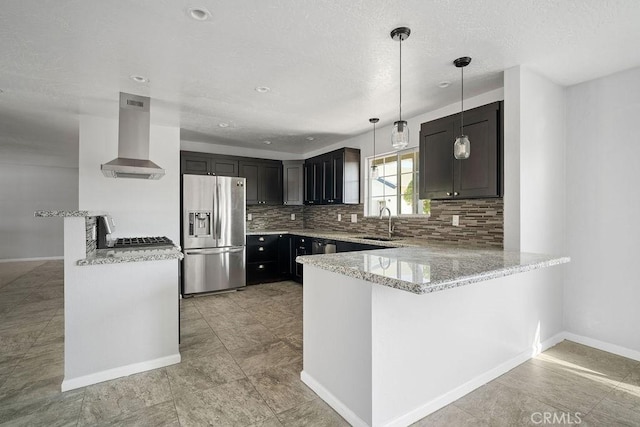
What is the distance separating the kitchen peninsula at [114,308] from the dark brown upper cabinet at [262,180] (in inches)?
115

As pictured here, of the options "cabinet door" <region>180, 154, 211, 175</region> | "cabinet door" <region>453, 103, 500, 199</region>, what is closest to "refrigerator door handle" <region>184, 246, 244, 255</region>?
"cabinet door" <region>180, 154, 211, 175</region>

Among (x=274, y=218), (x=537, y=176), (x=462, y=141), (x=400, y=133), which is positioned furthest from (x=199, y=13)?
(x=274, y=218)

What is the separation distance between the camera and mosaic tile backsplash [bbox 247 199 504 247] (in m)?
3.15

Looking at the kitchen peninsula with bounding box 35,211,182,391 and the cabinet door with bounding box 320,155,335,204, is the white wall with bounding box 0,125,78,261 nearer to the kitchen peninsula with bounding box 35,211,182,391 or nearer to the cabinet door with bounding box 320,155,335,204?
the cabinet door with bounding box 320,155,335,204

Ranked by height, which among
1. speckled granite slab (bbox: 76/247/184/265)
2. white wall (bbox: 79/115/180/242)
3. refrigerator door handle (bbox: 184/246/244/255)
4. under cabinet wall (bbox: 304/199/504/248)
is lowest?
refrigerator door handle (bbox: 184/246/244/255)

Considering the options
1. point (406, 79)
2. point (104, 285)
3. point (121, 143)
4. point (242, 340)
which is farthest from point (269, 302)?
point (406, 79)

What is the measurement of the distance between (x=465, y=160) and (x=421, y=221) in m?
1.20

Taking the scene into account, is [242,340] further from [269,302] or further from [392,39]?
[392,39]

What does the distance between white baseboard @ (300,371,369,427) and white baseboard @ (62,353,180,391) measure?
1.09 metres

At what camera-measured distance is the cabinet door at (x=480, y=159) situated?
105 inches

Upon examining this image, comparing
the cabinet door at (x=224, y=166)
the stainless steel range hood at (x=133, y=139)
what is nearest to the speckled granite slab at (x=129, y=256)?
the stainless steel range hood at (x=133, y=139)

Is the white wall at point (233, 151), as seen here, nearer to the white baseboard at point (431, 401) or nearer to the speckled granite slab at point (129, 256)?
the speckled granite slab at point (129, 256)

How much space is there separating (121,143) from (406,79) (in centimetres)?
299

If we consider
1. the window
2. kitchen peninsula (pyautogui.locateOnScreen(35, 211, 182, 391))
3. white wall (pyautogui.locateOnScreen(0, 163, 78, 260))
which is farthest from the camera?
white wall (pyautogui.locateOnScreen(0, 163, 78, 260))
